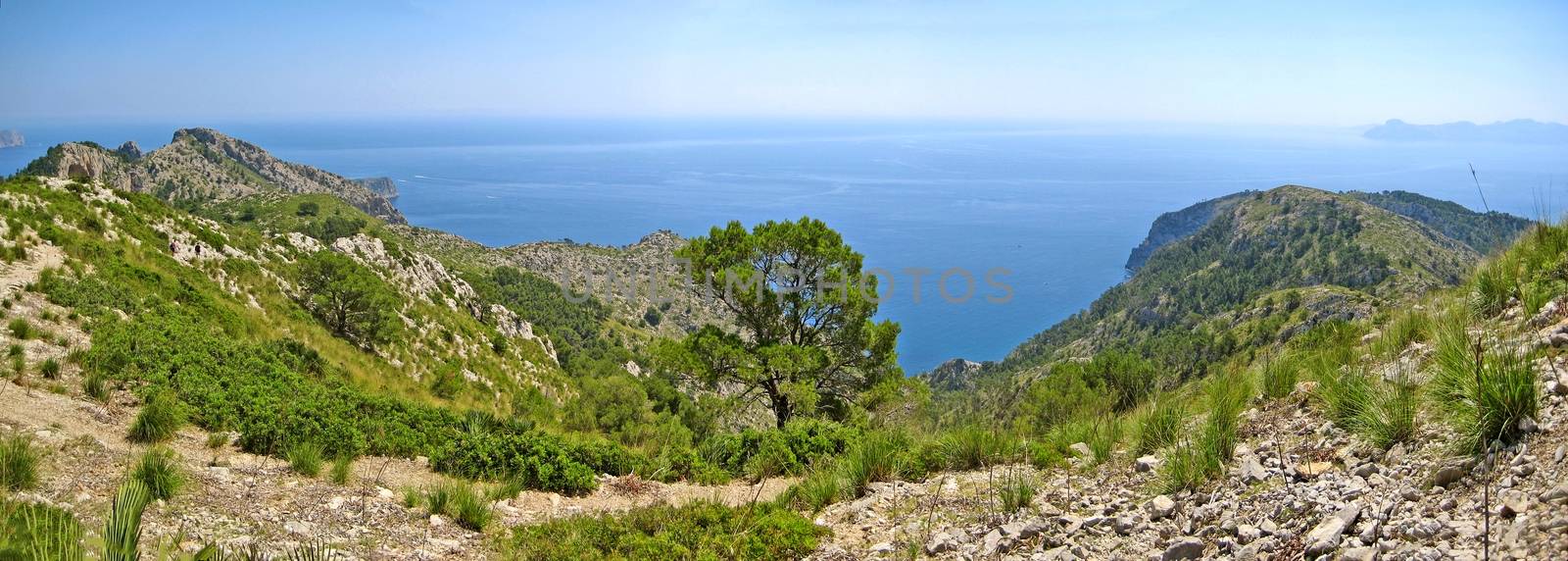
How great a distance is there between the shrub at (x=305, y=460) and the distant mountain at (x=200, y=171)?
85.3 meters

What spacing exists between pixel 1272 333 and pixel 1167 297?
47.2 m

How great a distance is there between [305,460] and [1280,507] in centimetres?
837

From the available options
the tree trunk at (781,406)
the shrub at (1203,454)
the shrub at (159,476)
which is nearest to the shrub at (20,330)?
the shrub at (159,476)

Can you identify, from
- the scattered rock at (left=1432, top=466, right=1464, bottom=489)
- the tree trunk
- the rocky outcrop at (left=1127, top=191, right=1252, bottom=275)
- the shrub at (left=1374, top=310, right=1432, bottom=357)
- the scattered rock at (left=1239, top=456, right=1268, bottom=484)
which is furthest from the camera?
the rocky outcrop at (left=1127, top=191, right=1252, bottom=275)

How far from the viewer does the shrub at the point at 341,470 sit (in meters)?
→ 7.13

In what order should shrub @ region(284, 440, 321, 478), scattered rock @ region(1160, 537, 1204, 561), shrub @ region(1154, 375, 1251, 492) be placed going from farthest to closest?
shrub @ region(284, 440, 321, 478) < shrub @ region(1154, 375, 1251, 492) < scattered rock @ region(1160, 537, 1204, 561)

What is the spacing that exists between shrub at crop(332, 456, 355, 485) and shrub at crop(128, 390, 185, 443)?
74.2 inches

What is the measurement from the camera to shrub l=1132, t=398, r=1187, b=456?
5953mm

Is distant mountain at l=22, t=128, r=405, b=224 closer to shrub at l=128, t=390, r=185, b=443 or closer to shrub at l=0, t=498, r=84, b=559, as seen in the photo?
shrub at l=128, t=390, r=185, b=443

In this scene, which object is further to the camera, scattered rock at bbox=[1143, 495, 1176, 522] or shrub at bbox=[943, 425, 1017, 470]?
shrub at bbox=[943, 425, 1017, 470]

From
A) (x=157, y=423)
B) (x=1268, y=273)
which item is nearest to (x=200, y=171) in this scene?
(x=157, y=423)

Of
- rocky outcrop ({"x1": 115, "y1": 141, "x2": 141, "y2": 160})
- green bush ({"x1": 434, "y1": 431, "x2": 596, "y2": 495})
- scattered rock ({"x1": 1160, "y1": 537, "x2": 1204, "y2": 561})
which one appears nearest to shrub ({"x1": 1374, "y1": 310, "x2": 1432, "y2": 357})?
scattered rock ({"x1": 1160, "y1": 537, "x2": 1204, "y2": 561})

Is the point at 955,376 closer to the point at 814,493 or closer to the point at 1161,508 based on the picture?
the point at 814,493

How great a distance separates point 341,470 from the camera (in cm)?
Answer: 721
